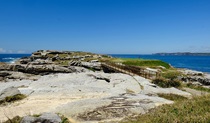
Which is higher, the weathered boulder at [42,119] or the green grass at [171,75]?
the weathered boulder at [42,119]

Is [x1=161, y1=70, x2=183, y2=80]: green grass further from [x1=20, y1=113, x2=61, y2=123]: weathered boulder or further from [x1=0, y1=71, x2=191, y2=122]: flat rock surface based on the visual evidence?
[x1=20, y1=113, x2=61, y2=123]: weathered boulder

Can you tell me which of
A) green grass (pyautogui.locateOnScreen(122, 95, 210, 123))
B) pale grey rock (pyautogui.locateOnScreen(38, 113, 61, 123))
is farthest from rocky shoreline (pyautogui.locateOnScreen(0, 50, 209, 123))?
green grass (pyautogui.locateOnScreen(122, 95, 210, 123))

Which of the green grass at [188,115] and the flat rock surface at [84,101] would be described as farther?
the flat rock surface at [84,101]

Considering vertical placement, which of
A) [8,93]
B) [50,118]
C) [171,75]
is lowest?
[171,75]

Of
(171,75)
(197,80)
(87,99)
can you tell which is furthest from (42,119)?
(171,75)

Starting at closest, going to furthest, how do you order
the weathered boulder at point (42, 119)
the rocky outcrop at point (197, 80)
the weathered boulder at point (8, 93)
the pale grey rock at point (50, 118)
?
the weathered boulder at point (42, 119), the pale grey rock at point (50, 118), the weathered boulder at point (8, 93), the rocky outcrop at point (197, 80)

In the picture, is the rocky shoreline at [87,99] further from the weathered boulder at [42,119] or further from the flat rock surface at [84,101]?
the weathered boulder at [42,119]

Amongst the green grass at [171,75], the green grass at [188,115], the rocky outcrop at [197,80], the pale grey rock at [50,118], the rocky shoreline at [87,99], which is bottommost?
the rocky outcrop at [197,80]

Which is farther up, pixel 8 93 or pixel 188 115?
pixel 188 115

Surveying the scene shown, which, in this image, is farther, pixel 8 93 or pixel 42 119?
pixel 8 93

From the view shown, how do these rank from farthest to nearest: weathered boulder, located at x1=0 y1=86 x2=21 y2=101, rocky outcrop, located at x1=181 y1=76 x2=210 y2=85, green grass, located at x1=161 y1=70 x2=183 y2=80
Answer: green grass, located at x1=161 y1=70 x2=183 y2=80 → rocky outcrop, located at x1=181 y1=76 x2=210 y2=85 → weathered boulder, located at x1=0 y1=86 x2=21 y2=101

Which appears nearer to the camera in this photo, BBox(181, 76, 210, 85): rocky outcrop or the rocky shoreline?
the rocky shoreline

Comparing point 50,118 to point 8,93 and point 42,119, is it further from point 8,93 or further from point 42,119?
point 8,93

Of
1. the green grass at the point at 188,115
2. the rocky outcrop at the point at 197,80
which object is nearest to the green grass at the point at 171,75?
the rocky outcrop at the point at 197,80
